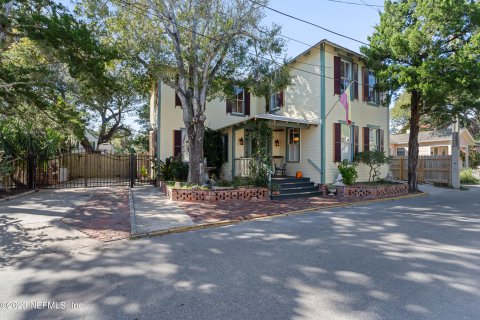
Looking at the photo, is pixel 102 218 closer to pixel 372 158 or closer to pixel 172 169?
pixel 172 169

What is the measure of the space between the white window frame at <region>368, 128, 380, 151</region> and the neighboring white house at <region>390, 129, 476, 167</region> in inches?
532

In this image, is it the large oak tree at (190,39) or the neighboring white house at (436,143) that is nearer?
the large oak tree at (190,39)

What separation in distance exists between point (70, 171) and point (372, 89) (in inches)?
706

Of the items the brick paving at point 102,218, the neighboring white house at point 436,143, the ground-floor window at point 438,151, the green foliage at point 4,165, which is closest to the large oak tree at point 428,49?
the brick paving at point 102,218

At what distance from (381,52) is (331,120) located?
353cm

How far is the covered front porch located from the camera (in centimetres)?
1188

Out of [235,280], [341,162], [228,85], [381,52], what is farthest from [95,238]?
[381,52]

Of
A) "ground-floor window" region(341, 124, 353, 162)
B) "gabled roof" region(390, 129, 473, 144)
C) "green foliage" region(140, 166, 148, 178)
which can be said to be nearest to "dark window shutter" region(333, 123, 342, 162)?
"ground-floor window" region(341, 124, 353, 162)

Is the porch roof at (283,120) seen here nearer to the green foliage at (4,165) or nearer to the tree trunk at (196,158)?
the tree trunk at (196,158)

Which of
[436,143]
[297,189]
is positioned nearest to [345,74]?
[297,189]

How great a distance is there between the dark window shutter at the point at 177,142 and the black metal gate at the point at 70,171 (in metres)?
1.39

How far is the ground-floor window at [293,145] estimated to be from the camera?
12.9m

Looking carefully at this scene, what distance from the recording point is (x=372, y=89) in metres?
13.6

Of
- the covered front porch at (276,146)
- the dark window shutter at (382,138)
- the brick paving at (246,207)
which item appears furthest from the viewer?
the dark window shutter at (382,138)
